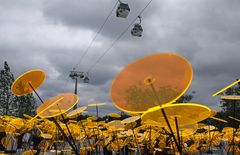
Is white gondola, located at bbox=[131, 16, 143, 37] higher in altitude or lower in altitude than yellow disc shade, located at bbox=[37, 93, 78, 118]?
higher

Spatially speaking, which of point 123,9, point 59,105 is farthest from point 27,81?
point 123,9

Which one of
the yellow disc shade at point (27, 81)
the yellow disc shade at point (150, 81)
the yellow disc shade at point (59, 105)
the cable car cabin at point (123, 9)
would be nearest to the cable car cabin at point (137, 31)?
the cable car cabin at point (123, 9)

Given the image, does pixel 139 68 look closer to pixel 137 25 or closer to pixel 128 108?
pixel 128 108

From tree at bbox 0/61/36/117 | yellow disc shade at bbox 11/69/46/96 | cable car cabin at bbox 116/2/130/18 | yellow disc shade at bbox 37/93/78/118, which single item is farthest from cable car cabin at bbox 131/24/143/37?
tree at bbox 0/61/36/117

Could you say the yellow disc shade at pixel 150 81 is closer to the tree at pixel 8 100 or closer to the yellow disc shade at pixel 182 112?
the yellow disc shade at pixel 182 112

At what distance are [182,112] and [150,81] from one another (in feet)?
0.96

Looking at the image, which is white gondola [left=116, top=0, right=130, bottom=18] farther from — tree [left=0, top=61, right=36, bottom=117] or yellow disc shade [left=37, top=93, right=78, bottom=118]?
tree [left=0, top=61, right=36, bottom=117]

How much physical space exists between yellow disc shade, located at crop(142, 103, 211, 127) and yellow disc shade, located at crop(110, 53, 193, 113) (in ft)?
0.20

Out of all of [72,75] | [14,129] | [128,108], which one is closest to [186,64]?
[128,108]

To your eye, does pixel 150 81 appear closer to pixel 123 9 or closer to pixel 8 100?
pixel 123 9

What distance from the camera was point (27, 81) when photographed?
2.54 metres

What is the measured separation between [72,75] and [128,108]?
23.7 m

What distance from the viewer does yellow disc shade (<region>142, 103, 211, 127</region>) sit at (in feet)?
5.82

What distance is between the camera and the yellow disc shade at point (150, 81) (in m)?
1.70
